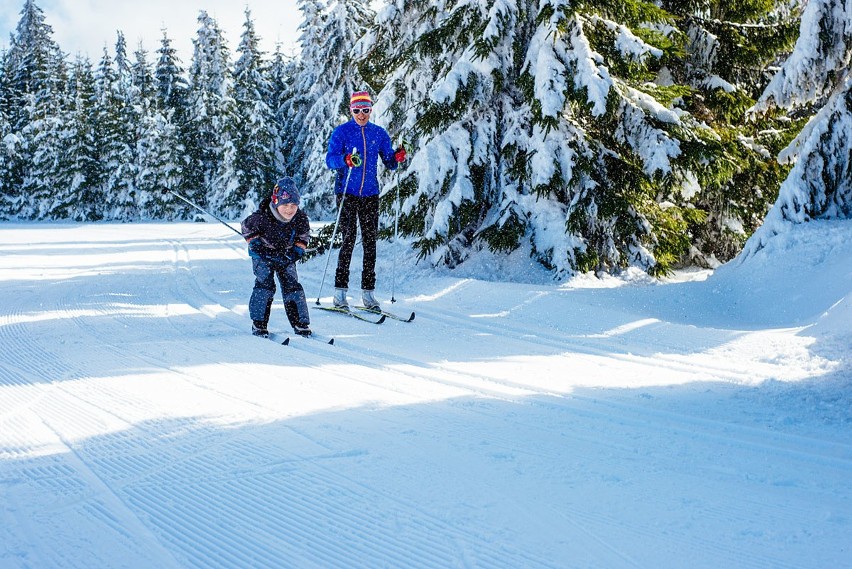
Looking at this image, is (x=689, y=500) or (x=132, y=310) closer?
(x=689, y=500)

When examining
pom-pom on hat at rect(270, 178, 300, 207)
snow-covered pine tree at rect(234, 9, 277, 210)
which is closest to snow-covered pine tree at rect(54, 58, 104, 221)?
snow-covered pine tree at rect(234, 9, 277, 210)

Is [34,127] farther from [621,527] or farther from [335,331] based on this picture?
[621,527]

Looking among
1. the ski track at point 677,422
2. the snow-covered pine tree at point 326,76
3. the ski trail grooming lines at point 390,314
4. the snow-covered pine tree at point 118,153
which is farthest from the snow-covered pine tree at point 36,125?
the ski track at point 677,422

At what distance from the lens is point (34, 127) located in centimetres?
3825

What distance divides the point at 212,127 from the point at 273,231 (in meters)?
36.2

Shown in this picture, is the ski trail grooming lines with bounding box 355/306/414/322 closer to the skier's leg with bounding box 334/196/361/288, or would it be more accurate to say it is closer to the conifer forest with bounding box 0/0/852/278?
the skier's leg with bounding box 334/196/361/288

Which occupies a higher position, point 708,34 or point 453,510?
point 708,34

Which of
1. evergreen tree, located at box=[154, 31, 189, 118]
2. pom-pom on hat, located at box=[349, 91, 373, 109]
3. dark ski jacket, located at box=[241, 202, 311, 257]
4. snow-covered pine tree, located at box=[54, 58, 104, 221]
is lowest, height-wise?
dark ski jacket, located at box=[241, 202, 311, 257]

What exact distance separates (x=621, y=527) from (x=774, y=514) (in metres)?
0.65

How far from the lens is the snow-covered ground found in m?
2.22

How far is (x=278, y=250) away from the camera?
19.6 feet

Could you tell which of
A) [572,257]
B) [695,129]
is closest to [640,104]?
[695,129]

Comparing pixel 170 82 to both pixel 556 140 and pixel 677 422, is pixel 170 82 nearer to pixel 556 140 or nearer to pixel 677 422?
pixel 556 140

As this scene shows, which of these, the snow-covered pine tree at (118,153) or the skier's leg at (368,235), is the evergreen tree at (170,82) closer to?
the snow-covered pine tree at (118,153)
